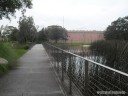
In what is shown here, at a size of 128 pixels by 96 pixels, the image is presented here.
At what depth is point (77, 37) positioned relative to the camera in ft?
370

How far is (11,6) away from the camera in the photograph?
17.6 m

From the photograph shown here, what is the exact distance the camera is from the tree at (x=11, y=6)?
17.2 metres

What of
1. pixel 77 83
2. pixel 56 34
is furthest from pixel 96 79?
pixel 56 34

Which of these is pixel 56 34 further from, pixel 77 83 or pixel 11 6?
pixel 77 83

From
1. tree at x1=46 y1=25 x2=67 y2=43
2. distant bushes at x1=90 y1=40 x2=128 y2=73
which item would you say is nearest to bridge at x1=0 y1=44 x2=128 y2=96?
distant bushes at x1=90 y1=40 x2=128 y2=73

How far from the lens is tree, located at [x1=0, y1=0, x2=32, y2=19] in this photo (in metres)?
17.2

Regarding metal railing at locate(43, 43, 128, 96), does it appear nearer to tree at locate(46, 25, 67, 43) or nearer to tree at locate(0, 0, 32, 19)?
tree at locate(0, 0, 32, 19)

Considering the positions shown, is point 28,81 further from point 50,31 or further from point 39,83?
point 50,31

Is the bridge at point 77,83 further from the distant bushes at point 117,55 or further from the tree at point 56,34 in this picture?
the tree at point 56,34

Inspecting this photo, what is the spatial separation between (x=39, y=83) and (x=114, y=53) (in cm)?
273

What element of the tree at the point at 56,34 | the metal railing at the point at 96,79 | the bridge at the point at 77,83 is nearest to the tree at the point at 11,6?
the bridge at the point at 77,83

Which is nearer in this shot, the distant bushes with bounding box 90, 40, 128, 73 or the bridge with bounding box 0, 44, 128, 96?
the bridge with bounding box 0, 44, 128, 96

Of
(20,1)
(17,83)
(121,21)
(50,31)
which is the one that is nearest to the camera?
(17,83)

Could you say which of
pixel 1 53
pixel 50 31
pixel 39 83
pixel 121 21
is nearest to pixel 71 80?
pixel 39 83
